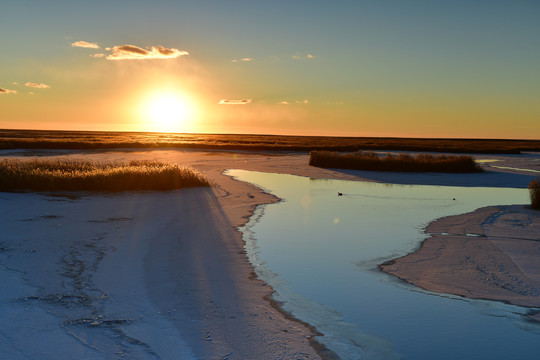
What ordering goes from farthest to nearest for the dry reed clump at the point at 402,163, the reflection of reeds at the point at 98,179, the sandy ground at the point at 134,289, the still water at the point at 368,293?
the dry reed clump at the point at 402,163, the reflection of reeds at the point at 98,179, the still water at the point at 368,293, the sandy ground at the point at 134,289

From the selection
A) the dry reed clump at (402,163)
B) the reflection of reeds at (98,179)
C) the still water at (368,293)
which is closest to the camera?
the still water at (368,293)

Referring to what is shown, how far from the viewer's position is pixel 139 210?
14430mm

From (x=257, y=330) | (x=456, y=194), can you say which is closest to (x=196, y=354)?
(x=257, y=330)

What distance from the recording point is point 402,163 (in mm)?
31359

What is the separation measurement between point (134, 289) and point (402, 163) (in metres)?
27.0

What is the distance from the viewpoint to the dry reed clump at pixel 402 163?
100.0ft

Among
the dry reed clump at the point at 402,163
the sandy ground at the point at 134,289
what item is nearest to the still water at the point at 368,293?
the sandy ground at the point at 134,289

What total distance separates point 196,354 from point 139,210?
999 cm

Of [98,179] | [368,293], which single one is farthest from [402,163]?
[368,293]

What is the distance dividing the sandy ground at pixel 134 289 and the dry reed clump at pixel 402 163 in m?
18.2

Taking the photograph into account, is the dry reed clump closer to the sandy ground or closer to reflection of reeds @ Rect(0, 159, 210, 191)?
reflection of reeds @ Rect(0, 159, 210, 191)

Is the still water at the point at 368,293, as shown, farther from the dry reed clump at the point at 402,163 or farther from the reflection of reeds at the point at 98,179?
the dry reed clump at the point at 402,163

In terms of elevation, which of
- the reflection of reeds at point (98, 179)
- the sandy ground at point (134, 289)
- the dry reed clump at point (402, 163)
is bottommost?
the sandy ground at point (134, 289)

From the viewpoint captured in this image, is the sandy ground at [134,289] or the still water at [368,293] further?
the still water at [368,293]
